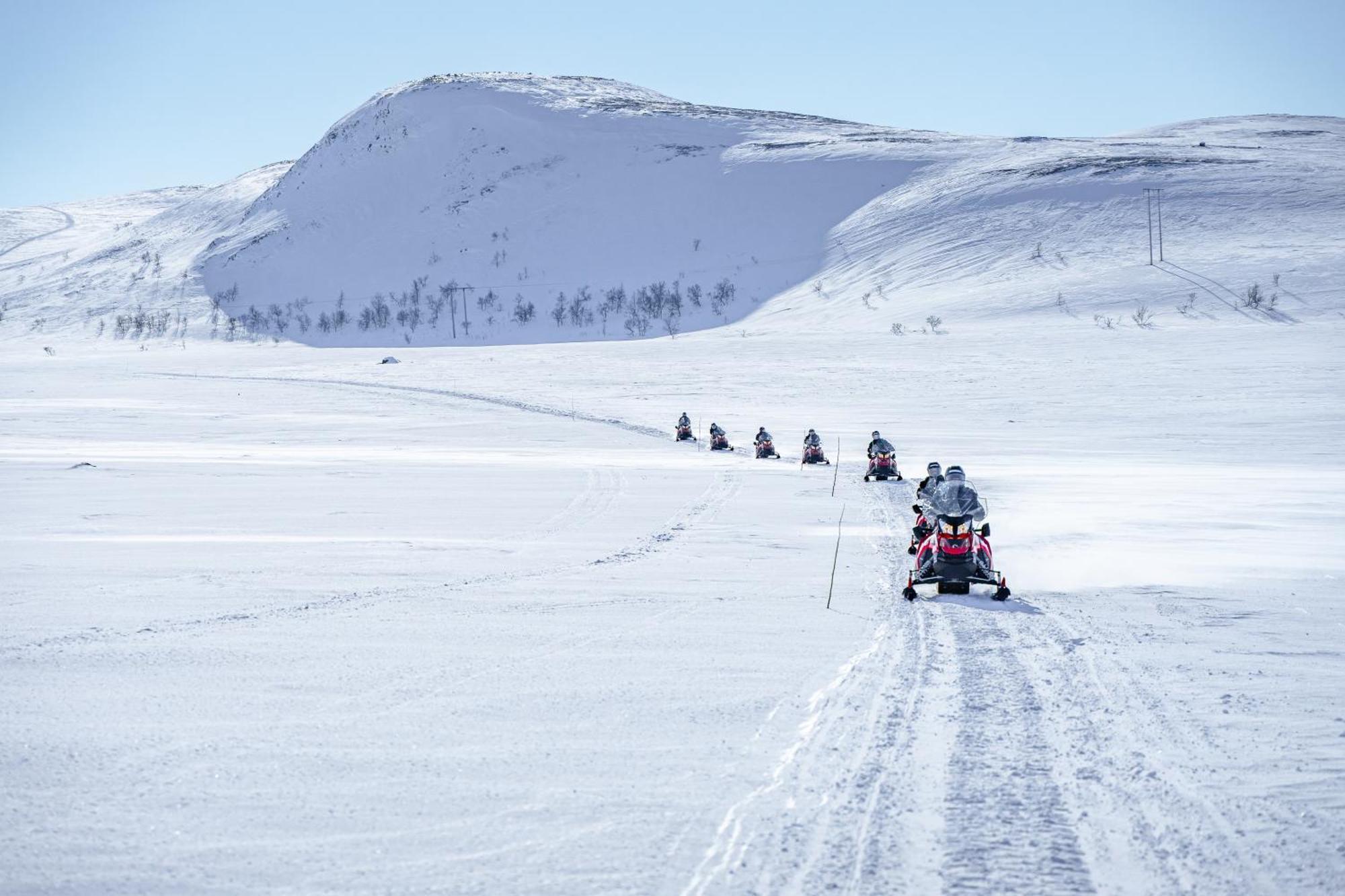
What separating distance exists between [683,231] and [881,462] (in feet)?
414

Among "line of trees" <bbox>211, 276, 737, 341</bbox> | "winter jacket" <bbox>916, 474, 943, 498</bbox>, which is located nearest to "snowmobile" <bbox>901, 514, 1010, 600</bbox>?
"winter jacket" <bbox>916, 474, 943, 498</bbox>

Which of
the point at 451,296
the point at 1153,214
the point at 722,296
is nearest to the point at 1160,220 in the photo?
the point at 1153,214

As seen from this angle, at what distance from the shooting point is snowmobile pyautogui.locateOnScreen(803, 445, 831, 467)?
89.6ft

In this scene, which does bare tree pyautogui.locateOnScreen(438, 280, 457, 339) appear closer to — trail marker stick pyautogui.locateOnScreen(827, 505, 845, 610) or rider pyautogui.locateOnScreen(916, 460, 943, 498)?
trail marker stick pyautogui.locateOnScreen(827, 505, 845, 610)

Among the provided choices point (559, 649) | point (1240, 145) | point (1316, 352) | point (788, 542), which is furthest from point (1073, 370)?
point (1240, 145)

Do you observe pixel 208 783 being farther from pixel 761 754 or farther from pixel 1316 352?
pixel 1316 352

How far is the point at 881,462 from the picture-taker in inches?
932

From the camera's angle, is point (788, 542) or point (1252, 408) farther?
point (1252, 408)

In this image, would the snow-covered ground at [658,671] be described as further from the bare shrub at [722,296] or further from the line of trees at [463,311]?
the line of trees at [463,311]

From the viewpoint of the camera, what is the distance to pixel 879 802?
17.8ft

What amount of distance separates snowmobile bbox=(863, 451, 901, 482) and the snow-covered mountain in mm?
60067

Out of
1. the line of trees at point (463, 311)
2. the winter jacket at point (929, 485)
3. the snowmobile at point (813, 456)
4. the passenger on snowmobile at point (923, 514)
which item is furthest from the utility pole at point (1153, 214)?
the winter jacket at point (929, 485)

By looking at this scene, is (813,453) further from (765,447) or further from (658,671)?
(658,671)

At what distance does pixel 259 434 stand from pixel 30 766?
1273 inches
